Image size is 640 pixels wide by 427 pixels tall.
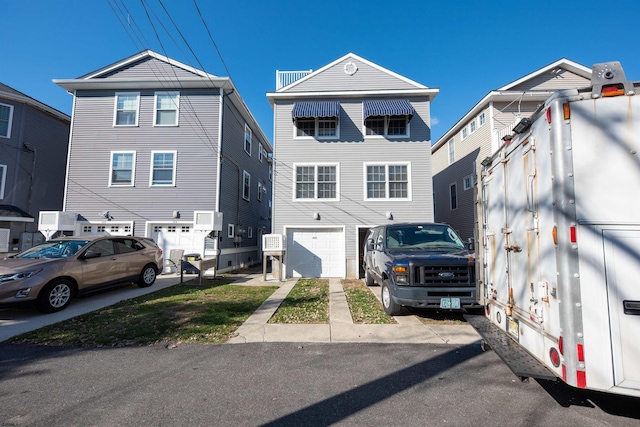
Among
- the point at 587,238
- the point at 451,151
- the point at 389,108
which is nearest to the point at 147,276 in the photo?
the point at 587,238

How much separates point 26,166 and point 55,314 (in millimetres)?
13266

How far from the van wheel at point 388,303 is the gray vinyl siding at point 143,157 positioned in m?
9.13

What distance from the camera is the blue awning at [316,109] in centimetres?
1232

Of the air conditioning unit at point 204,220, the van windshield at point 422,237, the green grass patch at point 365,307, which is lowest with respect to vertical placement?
the green grass patch at point 365,307

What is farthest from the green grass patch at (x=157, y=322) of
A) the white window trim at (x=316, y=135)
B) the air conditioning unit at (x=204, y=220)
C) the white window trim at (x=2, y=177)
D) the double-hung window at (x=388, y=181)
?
the white window trim at (x=2, y=177)

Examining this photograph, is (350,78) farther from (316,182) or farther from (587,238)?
(587,238)

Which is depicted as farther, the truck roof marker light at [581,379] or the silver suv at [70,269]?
the silver suv at [70,269]

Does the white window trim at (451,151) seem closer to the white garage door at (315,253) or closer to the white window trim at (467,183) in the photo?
the white window trim at (467,183)

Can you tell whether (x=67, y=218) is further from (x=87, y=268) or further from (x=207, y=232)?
(x=87, y=268)

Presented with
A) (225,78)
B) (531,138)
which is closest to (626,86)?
(531,138)

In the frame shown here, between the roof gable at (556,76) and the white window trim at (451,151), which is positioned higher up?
the roof gable at (556,76)

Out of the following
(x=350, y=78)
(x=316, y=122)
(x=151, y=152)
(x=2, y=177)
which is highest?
(x=350, y=78)

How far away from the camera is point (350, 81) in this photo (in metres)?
13.3

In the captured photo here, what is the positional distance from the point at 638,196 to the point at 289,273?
11.0 meters
